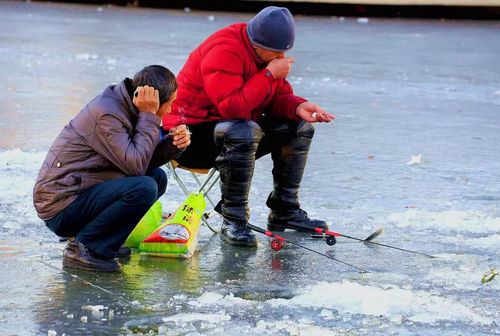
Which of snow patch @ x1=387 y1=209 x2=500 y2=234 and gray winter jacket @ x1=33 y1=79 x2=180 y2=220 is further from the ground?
gray winter jacket @ x1=33 y1=79 x2=180 y2=220

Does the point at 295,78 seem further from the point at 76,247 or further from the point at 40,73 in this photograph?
the point at 76,247

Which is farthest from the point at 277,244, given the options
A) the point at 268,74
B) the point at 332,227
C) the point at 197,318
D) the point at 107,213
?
A: the point at 197,318

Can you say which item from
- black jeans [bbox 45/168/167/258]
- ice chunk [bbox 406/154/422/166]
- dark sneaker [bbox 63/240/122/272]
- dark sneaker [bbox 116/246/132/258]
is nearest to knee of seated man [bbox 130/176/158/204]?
black jeans [bbox 45/168/167/258]

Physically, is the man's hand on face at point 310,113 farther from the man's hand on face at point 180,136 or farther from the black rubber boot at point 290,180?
the man's hand on face at point 180,136

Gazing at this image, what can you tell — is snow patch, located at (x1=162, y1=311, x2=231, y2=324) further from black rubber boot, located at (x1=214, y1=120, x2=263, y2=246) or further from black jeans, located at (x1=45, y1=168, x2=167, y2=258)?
black rubber boot, located at (x1=214, y1=120, x2=263, y2=246)

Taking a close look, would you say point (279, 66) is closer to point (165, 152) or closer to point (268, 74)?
point (268, 74)

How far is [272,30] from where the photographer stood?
587 cm

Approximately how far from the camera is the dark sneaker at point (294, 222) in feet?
20.4

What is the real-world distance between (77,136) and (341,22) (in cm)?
1730

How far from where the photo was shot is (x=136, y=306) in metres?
4.72

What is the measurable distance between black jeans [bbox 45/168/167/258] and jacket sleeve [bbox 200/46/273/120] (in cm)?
77

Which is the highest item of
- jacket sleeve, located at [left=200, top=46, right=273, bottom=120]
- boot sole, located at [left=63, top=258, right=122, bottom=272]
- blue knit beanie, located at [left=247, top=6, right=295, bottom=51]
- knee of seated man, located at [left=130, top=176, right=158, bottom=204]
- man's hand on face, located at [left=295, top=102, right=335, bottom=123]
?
blue knit beanie, located at [left=247, top=6, right=295, bottom=51]

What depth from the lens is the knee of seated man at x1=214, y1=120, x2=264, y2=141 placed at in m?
5.82

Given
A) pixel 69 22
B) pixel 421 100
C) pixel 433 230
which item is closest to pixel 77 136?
pixel 433 230
